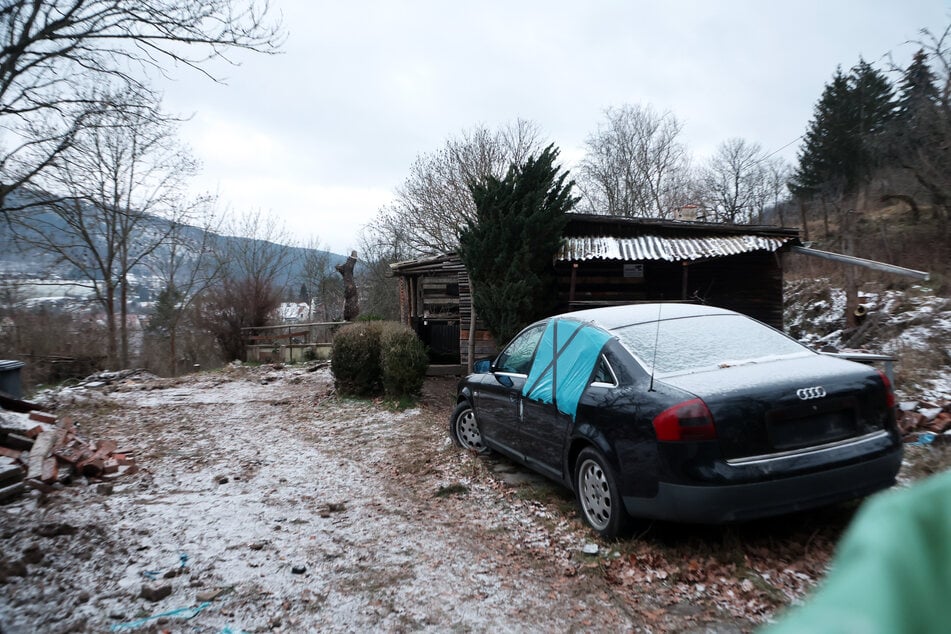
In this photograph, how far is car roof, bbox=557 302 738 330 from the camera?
190 inches

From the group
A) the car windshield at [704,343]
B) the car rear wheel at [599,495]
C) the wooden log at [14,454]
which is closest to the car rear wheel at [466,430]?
the car rear wheel at [599,495]

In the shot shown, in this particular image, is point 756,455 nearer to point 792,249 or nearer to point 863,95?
point 792,249

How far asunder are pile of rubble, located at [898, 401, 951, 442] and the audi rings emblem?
2.86 m

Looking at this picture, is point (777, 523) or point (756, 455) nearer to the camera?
point (756, 455)

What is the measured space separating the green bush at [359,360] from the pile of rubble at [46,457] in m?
4.71

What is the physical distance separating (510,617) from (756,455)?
1.78m

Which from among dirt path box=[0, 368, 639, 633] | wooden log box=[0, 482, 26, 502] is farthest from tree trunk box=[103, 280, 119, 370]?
wooden log box=[0, 482, 26, 502]

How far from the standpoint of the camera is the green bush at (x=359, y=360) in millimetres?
11898

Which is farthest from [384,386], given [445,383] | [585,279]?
[585,279]

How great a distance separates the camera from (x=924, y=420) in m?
5.92

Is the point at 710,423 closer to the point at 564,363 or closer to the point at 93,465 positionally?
the point at 564,363

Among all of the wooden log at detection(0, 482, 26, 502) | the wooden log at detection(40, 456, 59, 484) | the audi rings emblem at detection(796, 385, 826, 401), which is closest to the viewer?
the audi rings emblem at detection(796, 385, 826, 401)

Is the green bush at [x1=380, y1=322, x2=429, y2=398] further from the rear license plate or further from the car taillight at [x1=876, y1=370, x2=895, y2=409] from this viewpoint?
the car taillight at [x1=876, y1=370, x2=895, y2=409]

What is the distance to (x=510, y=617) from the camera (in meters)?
3.35
